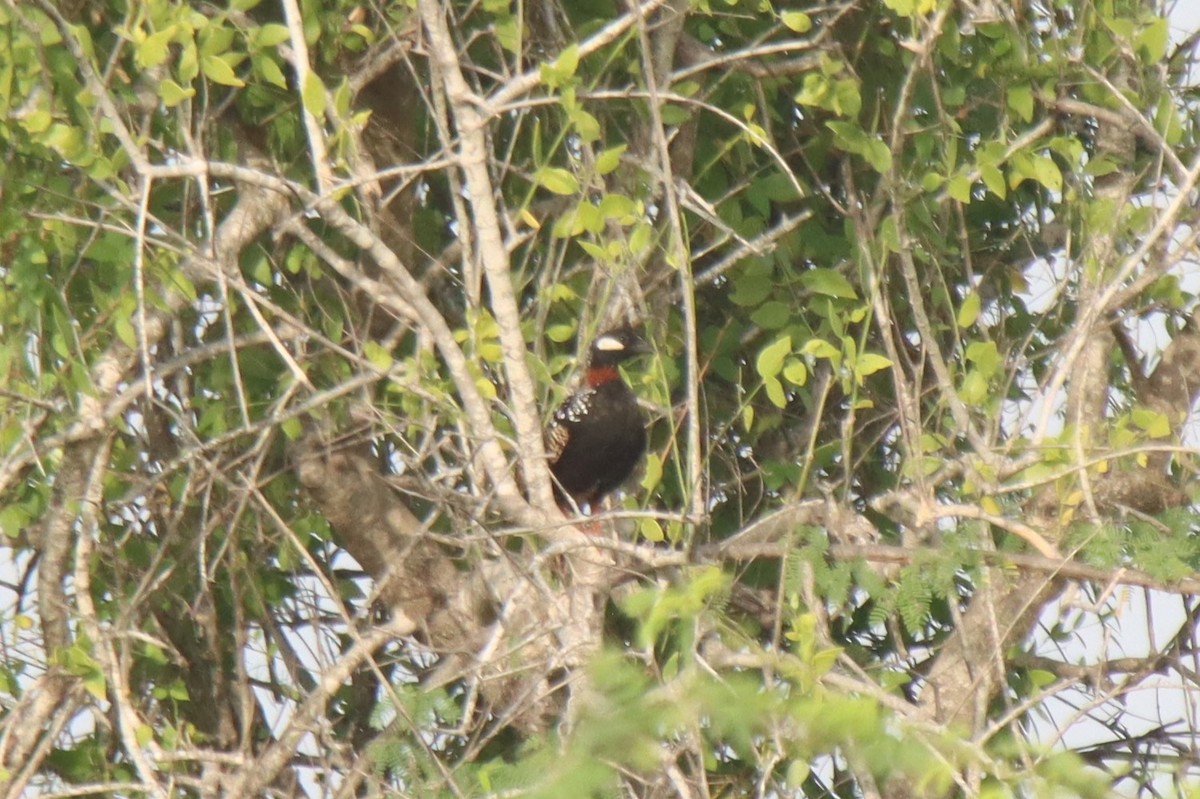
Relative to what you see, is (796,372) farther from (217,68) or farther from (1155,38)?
(217,68)

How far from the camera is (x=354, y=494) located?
4.42m

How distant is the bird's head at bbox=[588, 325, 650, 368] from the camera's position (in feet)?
16.1

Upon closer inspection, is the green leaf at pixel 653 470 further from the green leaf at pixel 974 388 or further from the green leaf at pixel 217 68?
the green leaf at pixel 217 68

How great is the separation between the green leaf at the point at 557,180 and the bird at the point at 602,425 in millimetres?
1430

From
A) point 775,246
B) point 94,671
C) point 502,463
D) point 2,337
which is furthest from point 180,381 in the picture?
point 775,246

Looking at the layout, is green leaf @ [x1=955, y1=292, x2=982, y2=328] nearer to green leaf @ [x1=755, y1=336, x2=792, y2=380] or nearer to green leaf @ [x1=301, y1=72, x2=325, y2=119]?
green leaf @ [x1=755, y1=336, x2=792, y2=380]

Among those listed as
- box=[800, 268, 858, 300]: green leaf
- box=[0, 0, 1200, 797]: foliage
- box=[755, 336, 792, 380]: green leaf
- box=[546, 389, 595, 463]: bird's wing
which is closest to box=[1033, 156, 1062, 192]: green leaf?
box=[0, 0, 1200, 797]: foliage

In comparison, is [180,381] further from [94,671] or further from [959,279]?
[959,279]

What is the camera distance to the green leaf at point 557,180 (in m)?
3.50

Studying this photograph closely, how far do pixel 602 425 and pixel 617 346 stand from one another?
0.30 meters

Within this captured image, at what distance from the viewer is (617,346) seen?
4934 mm

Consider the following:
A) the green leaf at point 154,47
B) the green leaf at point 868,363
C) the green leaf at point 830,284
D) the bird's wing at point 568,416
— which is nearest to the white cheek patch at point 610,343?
the bird's wing at point 568,416

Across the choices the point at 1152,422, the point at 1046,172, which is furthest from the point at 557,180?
the point at 1152,422

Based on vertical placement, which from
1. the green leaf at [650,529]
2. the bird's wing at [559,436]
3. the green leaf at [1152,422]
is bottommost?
the bird's wing at [559,436]
